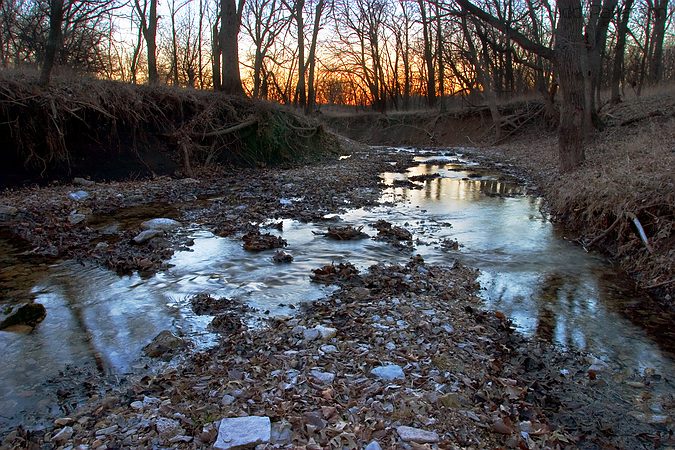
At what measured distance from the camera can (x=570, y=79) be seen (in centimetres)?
1129

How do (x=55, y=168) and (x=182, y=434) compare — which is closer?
(x=182, y=434)

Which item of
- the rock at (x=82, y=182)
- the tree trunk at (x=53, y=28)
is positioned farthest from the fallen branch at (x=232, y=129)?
the tree trunk at (x=53, y=28)

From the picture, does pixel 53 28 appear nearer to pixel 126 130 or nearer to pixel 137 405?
pixel 126 130

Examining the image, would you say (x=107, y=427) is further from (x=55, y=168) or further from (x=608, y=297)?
(x=55, y=168)

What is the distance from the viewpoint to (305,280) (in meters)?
5.62

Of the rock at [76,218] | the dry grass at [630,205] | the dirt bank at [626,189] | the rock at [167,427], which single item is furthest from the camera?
the rock at [76,218]

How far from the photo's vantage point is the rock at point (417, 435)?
8.50ft

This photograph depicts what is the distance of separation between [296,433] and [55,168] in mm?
11881

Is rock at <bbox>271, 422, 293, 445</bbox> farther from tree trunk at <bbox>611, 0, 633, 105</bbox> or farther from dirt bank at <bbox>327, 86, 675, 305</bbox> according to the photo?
tree trunk at <bbox>611, 0, 633, 105</bbox>

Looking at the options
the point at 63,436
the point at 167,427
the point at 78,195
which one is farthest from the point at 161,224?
the point at 167,427

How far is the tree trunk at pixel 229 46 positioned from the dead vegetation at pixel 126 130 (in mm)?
789

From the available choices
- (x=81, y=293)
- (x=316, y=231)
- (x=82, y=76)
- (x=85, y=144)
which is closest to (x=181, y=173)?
(x=85, y=144)

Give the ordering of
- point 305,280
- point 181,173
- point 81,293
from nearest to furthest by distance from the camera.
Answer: point 81,293 < point 305,280 < point 181,173

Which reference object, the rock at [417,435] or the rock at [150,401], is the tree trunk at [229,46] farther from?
the rock at [417,435]
